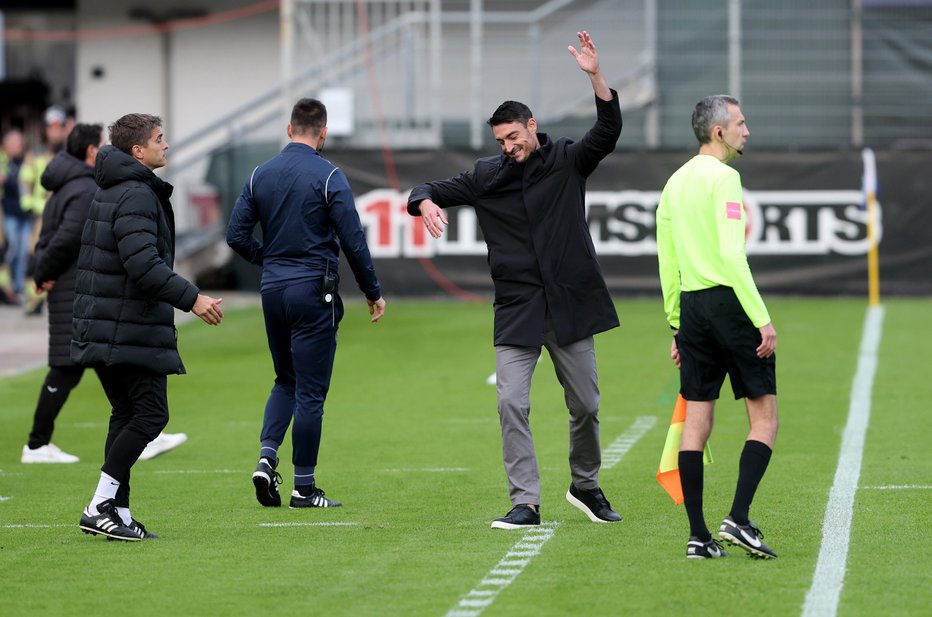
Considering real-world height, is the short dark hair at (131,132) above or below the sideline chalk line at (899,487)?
above

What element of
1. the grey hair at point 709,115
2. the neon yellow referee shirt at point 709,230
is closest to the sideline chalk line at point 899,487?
the neon yellow referee shirt at point 709,230

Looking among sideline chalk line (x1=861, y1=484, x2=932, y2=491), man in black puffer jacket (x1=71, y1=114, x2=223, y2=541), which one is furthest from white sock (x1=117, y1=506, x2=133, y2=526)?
sideline chalk line (x1=861, y1=484, x2=932, y2=491)

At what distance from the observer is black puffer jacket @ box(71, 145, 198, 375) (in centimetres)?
697

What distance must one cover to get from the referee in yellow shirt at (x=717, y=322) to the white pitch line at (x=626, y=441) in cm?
254

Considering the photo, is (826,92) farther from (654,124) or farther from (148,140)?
(148,140)

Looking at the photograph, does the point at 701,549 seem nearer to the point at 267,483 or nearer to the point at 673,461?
the point at 673,461

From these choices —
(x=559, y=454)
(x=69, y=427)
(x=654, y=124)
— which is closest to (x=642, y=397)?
(x=559, y=454)

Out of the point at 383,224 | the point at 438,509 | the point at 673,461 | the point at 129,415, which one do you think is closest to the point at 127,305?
the point at 129,415

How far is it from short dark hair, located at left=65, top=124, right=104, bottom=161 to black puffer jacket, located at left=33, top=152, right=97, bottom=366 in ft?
0.14

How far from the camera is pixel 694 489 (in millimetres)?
6309

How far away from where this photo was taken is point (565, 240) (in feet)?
24.0

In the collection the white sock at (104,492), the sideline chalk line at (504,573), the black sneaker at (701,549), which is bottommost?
the sideline chalk line at (504,573)

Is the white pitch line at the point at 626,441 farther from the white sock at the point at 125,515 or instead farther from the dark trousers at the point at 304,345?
the white sock at the point at 125,515

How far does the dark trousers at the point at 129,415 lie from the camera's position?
704 centimetres
